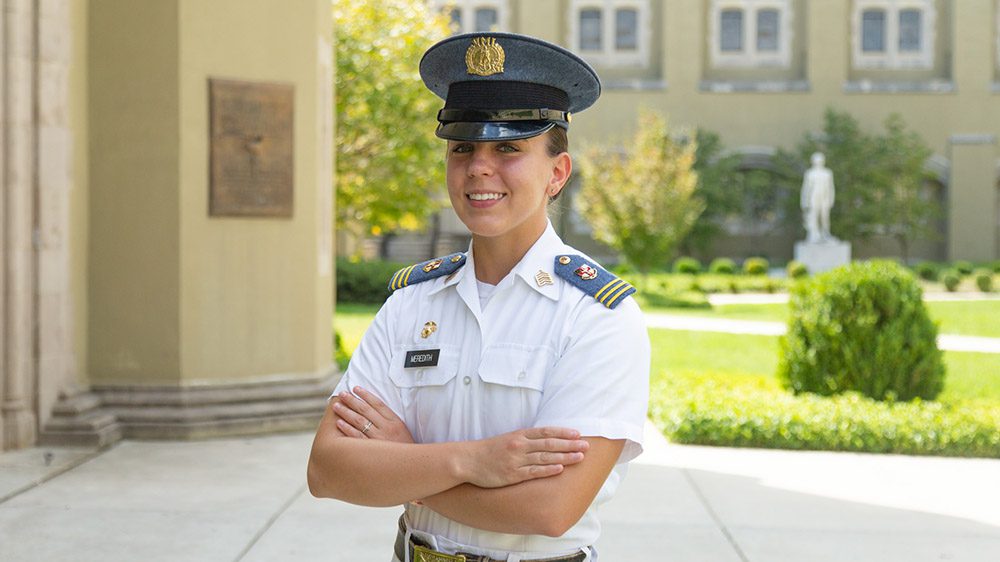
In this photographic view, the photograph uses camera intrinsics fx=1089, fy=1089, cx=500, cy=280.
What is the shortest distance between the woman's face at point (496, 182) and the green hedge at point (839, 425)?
626 cm

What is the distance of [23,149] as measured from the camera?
746 centimetres

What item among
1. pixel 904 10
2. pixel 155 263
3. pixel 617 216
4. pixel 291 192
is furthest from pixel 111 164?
pixel 904 10

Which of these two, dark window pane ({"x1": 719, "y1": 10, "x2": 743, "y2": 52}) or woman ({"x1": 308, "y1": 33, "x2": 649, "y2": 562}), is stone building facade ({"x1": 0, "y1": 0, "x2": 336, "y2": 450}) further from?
dark window pane ({"x1": 719, "y1": 10, "x2": 743, "y2": 52})

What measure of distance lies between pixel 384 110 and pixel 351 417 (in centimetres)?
1525

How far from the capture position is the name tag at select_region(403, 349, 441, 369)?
238 cm

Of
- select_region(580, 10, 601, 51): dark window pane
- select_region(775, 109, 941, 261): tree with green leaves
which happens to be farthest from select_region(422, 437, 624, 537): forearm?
select_region(580, 10, 601, 51): dark window pane

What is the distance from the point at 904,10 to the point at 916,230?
813 centimetres

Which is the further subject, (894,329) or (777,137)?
(777,137)

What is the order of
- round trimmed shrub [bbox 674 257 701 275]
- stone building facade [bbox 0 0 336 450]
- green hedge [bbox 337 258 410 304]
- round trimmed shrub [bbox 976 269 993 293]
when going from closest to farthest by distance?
stone building facade [bbox 0 0 336 450], green hedge [bbox 337 258 410 304], round trimmed shrub [bbox 976 269 993 293], round trimmed shrub [bbox 674 257 701 275]

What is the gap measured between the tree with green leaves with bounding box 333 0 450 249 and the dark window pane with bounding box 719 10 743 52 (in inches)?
894

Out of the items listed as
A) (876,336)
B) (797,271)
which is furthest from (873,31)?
(876,336)

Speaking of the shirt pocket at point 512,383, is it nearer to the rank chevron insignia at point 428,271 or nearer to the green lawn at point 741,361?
the rank chevron insignia at point 428,271

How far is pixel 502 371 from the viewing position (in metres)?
2.30

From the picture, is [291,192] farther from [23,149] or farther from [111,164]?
[23,149]
